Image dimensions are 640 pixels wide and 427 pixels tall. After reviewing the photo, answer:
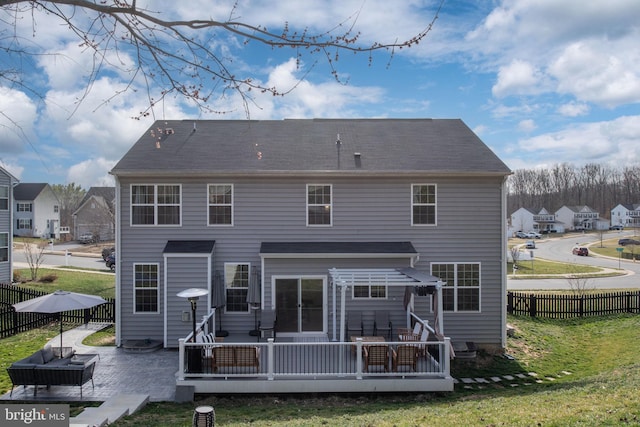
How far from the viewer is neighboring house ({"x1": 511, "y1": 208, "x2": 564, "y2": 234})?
307 ft

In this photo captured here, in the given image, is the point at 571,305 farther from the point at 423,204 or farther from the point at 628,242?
the point at 628,242

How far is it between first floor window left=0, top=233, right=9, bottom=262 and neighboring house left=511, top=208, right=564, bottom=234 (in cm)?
9049

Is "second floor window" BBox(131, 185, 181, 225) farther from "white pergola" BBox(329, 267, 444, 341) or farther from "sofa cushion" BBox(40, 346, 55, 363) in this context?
"white pergola" BBox(329, 267, 444, 341)

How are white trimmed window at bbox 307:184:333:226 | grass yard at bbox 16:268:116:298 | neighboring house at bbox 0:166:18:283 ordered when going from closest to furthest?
white trimmed window at bbox 307:184:333:226 < grass yard at bbox 16:268:116:298 < neighboring house at bbox 0:166:18:283

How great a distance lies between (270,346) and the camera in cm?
974

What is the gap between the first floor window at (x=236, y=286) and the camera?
1420 centimetres

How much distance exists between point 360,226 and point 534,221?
94.4 metres

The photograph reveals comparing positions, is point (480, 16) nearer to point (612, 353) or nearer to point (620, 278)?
point (612, 353)

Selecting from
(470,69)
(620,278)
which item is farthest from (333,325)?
(620,278)

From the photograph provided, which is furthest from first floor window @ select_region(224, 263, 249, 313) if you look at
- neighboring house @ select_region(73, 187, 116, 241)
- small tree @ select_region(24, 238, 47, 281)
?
neighboring house @ select_region(73, 187, 116, 241)

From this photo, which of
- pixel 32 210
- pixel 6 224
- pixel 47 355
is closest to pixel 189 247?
pixel 47 355

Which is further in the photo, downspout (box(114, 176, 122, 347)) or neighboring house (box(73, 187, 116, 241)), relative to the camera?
neighboring house (box(73, 187, 116, 241))

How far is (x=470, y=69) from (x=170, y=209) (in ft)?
33.7

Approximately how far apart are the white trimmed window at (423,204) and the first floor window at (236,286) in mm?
5936
